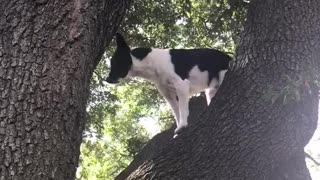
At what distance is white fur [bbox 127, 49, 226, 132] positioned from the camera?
580cm

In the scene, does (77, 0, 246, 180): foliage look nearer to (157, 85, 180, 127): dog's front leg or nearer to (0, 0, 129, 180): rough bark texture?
(157, 85, 180, 127): dog's front leg

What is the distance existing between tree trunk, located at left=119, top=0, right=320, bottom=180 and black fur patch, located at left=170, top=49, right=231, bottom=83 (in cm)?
133

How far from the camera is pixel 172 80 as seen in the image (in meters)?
5.89

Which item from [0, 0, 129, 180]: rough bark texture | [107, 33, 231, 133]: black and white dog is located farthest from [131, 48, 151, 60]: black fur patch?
[0, 0, 129, 180]: rough bark texture

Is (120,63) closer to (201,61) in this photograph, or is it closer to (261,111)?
(201,61)

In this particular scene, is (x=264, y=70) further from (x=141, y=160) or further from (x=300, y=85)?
(x=141, y=160)

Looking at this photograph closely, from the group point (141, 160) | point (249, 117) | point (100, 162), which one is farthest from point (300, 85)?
point (100, 162)

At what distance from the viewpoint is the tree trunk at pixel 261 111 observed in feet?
13.2

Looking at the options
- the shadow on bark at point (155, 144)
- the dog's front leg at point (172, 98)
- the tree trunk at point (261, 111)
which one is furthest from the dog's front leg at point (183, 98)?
the tree trunk at point (261, 111)

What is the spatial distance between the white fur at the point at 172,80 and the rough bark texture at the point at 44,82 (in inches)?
99.9

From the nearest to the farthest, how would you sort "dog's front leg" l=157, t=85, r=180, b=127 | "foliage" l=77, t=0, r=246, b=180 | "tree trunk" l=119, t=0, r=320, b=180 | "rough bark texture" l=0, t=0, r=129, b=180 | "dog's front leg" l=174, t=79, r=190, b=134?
"rough bark texture" l=0, t=0, r=129, b=180, "tree trunk" l=119, t=0, r=320, b=180, "dog's front leg" l=174, t=79, r=190, b=134, "dog's front leg" l=157, t=85, r=180, b=127, "foliage" l=77, t=0, r=246, b=180

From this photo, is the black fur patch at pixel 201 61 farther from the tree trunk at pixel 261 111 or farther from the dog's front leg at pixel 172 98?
the tree trunk at pixel 261 111

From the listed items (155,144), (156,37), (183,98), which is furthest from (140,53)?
(156,37)

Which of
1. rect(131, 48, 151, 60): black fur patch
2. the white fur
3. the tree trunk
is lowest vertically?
the tree trunk
